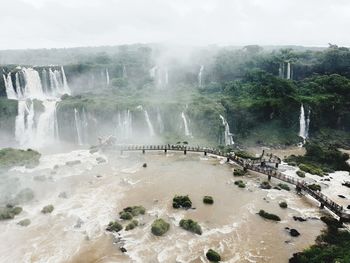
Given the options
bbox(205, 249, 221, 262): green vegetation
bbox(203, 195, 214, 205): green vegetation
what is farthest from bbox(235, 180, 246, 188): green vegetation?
bbox(205, 249, 221, 262): green vegetation

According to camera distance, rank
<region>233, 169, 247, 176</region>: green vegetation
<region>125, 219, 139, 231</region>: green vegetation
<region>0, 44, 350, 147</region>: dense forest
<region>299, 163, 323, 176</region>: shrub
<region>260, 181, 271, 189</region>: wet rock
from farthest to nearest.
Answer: <region>0, 44, 350, 147</region>: dense forest, <region>299, 163, 323, 176</region>: shrub, <region>233, 169, 247, 176</region>: green vegetation, <region>260, 181, 271, 189</region>: wet rock, <region>125, 219, 139, 231</region>: green vegetation

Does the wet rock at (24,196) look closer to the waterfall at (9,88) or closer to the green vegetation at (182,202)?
the green vegetation at (182,202)

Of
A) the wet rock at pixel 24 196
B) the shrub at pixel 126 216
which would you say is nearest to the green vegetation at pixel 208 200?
the shrub at pixel 126 216

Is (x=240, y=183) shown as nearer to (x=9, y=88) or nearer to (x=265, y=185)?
(x=265, y=185)

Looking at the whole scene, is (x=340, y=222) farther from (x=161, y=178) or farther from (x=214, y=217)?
(x=161, y=178)

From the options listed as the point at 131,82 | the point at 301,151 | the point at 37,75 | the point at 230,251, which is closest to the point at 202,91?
the point at 131,82

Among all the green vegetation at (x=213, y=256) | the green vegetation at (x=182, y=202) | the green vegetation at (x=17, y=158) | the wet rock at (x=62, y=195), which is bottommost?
the green vegetation at (x=213, y=256)

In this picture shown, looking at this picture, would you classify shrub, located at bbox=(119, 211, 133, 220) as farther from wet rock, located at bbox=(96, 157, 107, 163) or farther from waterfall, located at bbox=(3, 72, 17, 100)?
waterfall, located at bbox=(3, 72, 17, 100)
